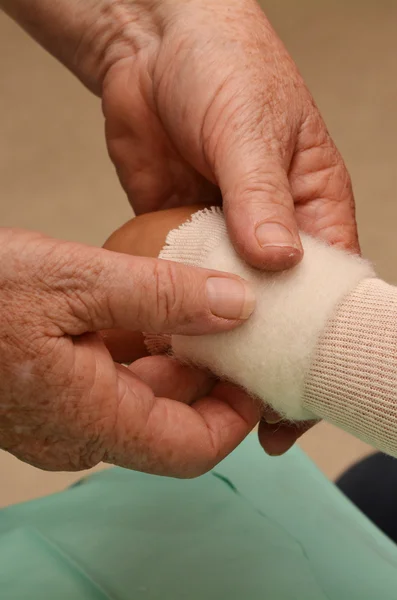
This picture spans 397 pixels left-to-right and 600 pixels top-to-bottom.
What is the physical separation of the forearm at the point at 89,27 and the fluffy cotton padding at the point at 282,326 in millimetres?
399

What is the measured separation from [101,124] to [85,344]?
5.11 ft

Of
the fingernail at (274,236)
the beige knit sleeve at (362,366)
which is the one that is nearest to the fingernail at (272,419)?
the beige knit sleeve at (362,366)

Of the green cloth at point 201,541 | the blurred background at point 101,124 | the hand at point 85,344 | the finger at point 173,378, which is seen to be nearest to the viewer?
the hand at point 85,344

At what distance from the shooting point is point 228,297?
60cm

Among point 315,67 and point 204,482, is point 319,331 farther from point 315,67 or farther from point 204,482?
point 315,67

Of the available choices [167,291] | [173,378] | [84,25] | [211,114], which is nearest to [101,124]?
[84,25]

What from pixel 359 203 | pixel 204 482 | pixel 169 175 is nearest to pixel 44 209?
A: pixel 359 203

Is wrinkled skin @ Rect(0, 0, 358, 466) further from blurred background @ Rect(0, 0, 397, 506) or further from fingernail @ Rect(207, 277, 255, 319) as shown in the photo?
blurred background @ Rect(0, 0, 397, 506)

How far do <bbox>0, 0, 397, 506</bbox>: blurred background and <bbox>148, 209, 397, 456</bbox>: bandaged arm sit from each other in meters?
1.06

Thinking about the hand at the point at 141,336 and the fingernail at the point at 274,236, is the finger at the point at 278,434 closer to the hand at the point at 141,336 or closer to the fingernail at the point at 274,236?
the hand at the point at 141,336

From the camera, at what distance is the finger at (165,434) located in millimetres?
603

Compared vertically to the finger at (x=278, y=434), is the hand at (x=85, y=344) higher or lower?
higher

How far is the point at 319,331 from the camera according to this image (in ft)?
2.02

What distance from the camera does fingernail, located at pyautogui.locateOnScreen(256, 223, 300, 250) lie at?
0.62 m
